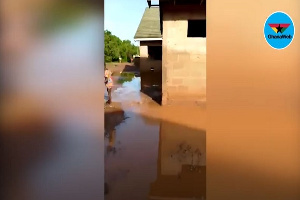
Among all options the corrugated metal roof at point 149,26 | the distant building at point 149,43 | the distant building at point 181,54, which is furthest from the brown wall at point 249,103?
the corrugated metal roof at point 149,26

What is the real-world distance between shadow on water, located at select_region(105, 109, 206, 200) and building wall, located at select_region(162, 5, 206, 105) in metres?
1.85

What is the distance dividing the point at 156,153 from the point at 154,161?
419mm

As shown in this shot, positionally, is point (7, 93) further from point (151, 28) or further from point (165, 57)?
point (151, 28)

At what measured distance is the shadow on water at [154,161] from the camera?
3600 mm

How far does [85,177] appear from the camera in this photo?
1917 millimetres

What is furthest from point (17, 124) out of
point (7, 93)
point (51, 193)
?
point (51, 193)

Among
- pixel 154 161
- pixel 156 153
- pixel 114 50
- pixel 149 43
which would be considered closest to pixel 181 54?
pixel 156 153

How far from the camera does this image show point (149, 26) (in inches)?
688

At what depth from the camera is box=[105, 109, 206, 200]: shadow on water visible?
11.8ft

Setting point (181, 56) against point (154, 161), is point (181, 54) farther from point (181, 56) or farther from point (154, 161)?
point (154, 161)

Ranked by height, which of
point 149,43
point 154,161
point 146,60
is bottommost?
point 154,161

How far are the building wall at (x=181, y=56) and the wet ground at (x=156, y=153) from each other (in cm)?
59

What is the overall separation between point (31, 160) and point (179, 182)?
7.73 feet

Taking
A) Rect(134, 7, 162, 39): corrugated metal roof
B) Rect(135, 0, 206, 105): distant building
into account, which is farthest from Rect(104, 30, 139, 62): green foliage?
Rect(135, 0, 206, 105): distant building
